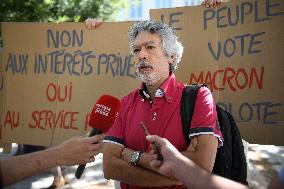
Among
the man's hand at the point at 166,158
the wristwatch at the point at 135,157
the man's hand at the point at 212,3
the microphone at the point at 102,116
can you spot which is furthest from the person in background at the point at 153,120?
the man's hand at the point at 212,3

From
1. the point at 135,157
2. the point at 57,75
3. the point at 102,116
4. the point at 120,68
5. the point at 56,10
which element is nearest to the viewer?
the point at 102,116

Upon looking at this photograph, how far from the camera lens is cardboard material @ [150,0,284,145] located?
3.30 m

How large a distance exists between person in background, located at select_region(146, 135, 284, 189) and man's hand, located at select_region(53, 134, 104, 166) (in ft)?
0.89

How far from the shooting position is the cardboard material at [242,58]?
10.8 ft

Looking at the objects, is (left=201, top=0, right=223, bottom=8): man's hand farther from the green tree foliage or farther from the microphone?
the green tree foliage

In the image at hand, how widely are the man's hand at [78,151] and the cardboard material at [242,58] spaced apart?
6.36 ft

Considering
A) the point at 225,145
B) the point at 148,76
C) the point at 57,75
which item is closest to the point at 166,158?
the point at 225,145

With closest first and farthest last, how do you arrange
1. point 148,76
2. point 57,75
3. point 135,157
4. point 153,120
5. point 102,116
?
point 102,116 → point 135,157 → point 153,120 → point 148,76 → point 57,75

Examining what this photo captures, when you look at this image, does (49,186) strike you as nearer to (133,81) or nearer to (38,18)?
(133,81)

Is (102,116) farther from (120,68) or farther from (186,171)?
(120,68)

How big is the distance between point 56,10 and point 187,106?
6.16 m

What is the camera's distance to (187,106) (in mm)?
2541

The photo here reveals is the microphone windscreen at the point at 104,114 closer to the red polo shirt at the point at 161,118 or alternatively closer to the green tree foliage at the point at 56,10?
the red polo shirt at the point at 161,118

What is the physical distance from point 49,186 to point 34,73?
2166mm
